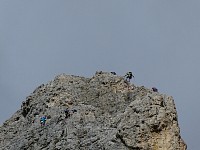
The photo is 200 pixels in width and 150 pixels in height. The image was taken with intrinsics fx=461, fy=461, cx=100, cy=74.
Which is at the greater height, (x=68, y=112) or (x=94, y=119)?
(x=68, y=112)

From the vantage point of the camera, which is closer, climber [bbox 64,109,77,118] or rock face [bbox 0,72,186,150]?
rock face [bbox 0,72,186,150]

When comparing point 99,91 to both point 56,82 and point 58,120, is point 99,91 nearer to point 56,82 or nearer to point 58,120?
point 56,82

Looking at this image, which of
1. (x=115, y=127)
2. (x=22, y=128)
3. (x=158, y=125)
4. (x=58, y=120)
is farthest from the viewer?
(x=22, y=128)

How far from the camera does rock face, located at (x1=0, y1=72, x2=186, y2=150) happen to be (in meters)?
50.0

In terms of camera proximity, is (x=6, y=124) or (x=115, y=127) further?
(x=6, y=124)

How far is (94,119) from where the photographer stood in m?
57.4

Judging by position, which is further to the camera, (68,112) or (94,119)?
(68,112)

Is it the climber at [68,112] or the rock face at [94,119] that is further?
the climber at [68,112]

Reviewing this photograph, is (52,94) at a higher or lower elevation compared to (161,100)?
higher

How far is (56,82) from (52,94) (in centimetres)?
413

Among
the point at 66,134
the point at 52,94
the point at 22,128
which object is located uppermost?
the point at 52,94

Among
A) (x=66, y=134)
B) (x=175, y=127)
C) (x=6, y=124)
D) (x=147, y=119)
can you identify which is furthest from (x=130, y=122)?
(x=6, y=124)

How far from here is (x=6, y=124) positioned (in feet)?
230

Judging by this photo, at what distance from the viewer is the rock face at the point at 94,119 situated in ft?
164
